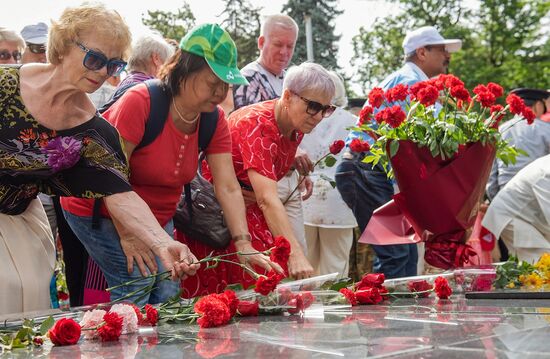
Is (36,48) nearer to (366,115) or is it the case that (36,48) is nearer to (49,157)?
(366,115)

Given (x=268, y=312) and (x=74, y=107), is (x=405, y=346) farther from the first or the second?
(x=74, y=107)

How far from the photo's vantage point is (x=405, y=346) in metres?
2.31

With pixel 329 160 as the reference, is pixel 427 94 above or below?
above

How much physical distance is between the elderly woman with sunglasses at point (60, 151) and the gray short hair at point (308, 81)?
1181 mm

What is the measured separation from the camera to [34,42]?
20.2 feet

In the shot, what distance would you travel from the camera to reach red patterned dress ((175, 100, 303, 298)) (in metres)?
4.59

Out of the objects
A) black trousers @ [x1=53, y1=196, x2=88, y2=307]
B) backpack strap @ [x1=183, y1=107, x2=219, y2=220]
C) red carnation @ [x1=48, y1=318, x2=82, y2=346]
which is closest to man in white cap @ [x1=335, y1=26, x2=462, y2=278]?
backpack strap @ [x1=183, y1=107, x2=219, y2=220]

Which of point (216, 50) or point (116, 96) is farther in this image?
point (116, 96)

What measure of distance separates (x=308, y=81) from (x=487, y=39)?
2871cm

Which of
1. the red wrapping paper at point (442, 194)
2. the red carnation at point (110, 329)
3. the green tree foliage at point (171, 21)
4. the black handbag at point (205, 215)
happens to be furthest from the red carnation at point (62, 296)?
the green tree foliage at point (171, 21)

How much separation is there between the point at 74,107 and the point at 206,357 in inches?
64.7

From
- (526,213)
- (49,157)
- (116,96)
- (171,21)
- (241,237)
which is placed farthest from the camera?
(171,21)

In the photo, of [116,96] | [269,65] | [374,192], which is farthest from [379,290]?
[269,65]

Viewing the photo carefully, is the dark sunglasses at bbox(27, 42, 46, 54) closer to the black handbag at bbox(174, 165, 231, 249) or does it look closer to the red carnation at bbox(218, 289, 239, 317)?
the black handbag at bbox(174, 165, 231, 249)
